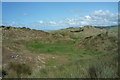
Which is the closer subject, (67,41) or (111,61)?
(111,61)

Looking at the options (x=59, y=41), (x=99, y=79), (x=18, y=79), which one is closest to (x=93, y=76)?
(x=99, y=79)

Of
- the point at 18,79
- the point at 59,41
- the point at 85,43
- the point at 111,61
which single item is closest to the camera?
the point at 111,61

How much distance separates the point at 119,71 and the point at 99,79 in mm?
663

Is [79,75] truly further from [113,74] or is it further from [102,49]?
[102,49]

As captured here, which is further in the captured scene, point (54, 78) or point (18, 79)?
point (18, 79)

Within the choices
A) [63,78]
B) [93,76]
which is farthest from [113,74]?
[63,78]

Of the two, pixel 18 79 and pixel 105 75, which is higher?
pixel 105 75

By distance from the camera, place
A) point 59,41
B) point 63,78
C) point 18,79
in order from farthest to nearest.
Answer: point 59,41 → point 18,79 → point 63,78

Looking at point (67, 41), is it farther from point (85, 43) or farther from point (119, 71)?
point (119, 71)

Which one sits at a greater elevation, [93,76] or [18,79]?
[93,76]

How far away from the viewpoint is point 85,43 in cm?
2269

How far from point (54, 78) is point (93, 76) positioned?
3.73ft

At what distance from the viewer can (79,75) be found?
4727 millimetres

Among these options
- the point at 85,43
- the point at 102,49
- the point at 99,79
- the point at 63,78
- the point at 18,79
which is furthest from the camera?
the point at 85,43
